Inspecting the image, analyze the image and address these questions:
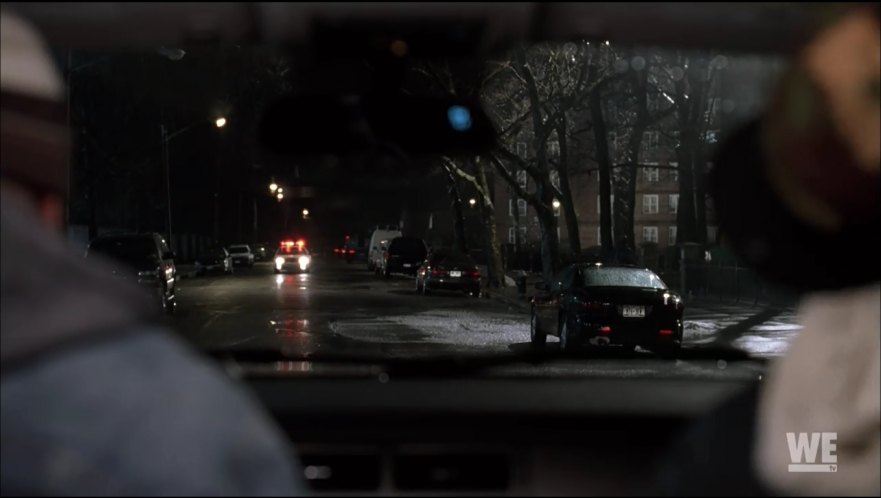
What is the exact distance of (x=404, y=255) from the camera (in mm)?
44688

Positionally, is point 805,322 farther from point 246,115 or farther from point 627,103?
point 627,103

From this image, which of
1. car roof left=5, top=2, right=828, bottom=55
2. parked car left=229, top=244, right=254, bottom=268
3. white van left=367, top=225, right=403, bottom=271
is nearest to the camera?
car roof left=5, top=2, right=828, bottom=55

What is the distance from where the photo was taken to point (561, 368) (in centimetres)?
640

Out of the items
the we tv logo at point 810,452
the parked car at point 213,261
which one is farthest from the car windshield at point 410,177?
the parked car at point 213,261

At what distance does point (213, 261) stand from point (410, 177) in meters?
38.4

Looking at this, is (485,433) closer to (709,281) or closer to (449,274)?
(709,281)

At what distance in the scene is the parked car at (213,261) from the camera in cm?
4181

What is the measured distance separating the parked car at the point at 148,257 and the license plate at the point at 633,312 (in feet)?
21.8

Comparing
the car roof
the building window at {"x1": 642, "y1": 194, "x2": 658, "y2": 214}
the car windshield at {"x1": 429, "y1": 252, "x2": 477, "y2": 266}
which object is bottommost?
the car windshield at {"x1": 429, "y1": 252, "x2": 477, "y2": 266}

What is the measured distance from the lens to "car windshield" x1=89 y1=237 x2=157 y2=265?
17.6 metres

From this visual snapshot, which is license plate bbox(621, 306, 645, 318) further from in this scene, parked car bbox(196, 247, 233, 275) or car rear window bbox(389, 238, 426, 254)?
car rear window bbox(389, 238, 426, 254)

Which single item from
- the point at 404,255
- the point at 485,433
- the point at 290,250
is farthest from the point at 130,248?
the point at 290,250

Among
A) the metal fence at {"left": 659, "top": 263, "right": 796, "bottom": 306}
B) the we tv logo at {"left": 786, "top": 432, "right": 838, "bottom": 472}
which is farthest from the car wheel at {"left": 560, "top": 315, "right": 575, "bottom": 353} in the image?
the we tv logo at {"left": 786, "top": 432, "right": 838, "bottom": 472}

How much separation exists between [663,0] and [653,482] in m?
1.25
